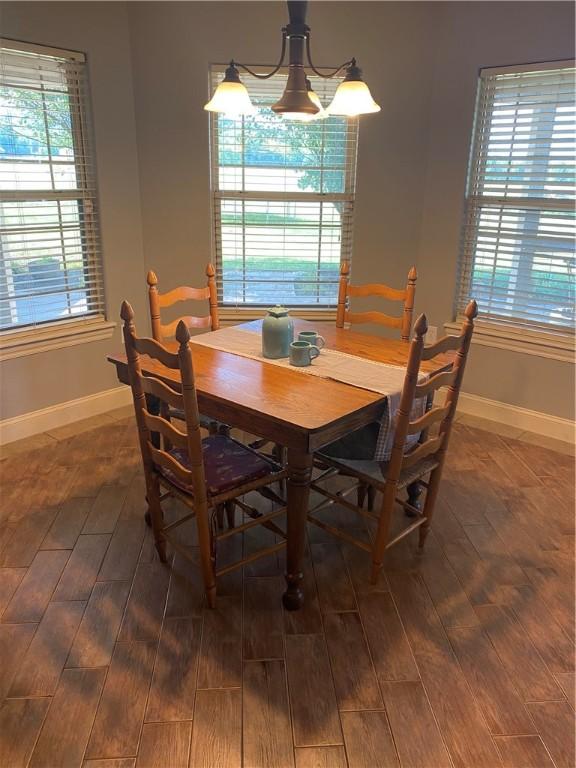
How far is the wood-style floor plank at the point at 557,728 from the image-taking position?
153cm

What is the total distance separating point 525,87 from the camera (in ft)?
10.4

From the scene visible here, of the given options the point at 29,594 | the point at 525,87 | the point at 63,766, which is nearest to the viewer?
the point at 63,766

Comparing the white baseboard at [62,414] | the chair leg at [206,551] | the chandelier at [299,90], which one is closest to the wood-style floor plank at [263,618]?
the chair leg at [206,551]

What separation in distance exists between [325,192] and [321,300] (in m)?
0.71

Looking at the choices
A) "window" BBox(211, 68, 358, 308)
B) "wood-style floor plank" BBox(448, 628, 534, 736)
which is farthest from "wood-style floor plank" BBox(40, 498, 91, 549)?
"window" BBox(211, 68, 358, 308)

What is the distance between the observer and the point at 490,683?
1.74 metres

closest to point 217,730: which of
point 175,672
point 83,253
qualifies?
point 175,672

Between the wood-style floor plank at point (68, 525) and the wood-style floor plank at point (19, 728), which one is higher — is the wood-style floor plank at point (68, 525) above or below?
above

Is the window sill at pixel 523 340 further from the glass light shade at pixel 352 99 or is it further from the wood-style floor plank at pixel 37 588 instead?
the wood-style floor plank at pixel 37 588

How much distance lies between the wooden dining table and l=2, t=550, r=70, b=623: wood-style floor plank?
0.79 m

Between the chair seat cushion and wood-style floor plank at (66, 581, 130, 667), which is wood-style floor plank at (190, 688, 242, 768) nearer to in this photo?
wood-style floor plank at (66, 581, 130, 667)

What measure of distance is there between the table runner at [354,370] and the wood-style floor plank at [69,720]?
1204mm

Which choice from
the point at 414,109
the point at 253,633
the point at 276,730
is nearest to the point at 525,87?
the point at 414,109

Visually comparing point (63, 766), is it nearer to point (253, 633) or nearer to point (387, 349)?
point (253, 633)
